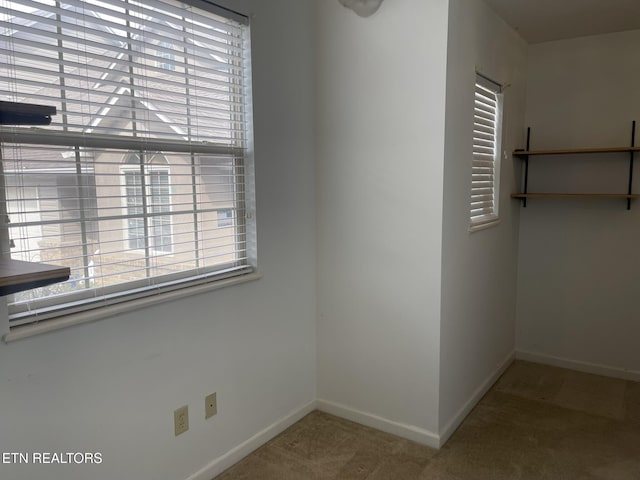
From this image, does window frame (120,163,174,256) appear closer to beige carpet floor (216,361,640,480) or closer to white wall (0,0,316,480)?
white wall (0,0,316,480)

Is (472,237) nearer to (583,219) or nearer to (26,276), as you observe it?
(583,219)

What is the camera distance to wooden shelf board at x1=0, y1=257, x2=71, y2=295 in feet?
3.55

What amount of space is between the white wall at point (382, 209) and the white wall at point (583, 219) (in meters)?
1.55

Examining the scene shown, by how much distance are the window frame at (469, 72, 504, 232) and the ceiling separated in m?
0.40

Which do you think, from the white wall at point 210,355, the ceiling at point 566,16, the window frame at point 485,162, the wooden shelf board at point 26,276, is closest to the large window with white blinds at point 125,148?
the white wall at point 210,355

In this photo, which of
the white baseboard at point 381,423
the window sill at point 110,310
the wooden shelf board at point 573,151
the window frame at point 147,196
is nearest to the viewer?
the window sill at point 110,310

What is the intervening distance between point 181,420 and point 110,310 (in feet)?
2.05

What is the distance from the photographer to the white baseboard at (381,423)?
251 centimetres

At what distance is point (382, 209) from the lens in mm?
2520

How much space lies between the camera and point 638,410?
2871 millimetres

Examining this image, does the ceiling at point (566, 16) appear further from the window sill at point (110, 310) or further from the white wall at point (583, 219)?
the window sill at point (110, 310)

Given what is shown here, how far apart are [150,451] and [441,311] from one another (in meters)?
1.45

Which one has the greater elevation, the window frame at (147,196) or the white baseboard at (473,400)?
the window frame at (147,196)

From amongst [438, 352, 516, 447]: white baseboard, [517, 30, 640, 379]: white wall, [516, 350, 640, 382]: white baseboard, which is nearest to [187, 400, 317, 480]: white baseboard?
[438, 352, 516, 447]: white baseboard
